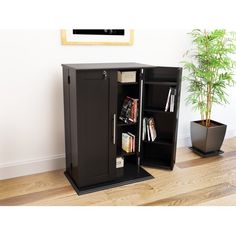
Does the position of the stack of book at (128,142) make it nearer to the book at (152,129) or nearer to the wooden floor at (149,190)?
the book at (152,129)

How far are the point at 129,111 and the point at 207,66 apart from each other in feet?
3.83

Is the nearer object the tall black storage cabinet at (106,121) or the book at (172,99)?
the tall black storage cabinet at (106,121)

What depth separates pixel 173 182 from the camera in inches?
105

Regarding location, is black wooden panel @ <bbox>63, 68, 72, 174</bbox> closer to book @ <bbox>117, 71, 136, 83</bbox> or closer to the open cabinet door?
book @ <bbox>117, 71, 136, 83</bbox>

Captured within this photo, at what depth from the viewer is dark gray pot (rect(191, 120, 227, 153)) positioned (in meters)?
3.18

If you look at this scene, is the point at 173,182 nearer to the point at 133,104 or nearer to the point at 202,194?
the point at 202,194

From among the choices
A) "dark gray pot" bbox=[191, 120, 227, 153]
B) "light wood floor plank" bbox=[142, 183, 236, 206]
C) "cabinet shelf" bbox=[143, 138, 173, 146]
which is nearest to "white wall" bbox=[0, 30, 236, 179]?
"cabinet shelf" bbox=[143, 138, 173, 146]

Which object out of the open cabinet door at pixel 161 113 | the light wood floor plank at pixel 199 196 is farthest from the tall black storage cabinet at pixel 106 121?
the light wood floor plank at pixel 199 196

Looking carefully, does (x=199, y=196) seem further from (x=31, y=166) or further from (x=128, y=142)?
(x=31, y=166)

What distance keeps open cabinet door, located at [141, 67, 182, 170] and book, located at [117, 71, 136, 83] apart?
172 mm

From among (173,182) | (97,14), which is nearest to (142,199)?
(173,182)

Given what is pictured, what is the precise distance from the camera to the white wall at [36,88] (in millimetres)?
2439

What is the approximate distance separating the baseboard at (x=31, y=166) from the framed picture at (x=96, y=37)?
121cm

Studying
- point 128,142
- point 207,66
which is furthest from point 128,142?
point 207,66
